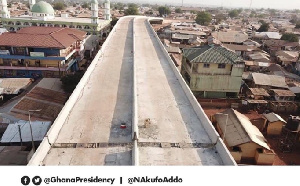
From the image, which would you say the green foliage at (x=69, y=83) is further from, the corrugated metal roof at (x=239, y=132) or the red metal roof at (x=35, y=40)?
the corrugated metal roof at (x=239, y=132)

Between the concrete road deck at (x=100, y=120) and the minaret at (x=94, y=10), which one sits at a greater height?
the minaret at (x=94, y=10)

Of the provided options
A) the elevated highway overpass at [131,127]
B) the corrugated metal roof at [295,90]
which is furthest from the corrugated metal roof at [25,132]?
the corrugated metal roof at [295,90]

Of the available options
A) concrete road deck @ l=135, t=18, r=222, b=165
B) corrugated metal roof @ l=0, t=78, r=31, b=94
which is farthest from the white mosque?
concrete road deck @ l=135, t=18, r=222, b=165

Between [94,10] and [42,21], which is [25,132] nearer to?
[94,10]

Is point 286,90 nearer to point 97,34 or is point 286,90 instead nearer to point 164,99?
point 164,99


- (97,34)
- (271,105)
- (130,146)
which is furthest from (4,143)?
(97,34)

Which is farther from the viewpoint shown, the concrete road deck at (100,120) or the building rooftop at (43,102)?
the building rooftop at (43,102)

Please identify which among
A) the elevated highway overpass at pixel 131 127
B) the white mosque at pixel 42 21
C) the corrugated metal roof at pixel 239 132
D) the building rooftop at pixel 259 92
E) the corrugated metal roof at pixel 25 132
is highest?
the white mosque at pixel 42 21
